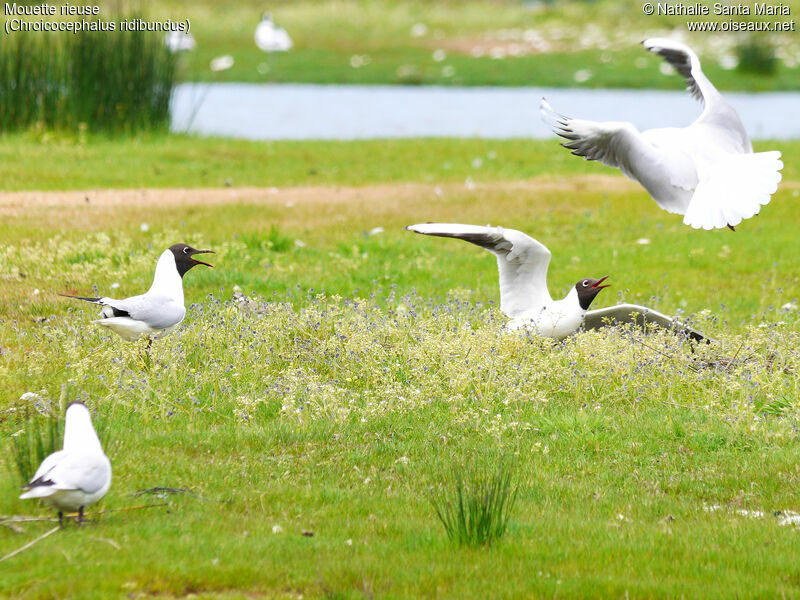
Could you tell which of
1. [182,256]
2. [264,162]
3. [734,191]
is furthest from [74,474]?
[264,162]

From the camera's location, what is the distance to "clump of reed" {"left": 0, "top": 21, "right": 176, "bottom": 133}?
1752 cm

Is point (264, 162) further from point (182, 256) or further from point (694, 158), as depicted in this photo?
point (694, 158)

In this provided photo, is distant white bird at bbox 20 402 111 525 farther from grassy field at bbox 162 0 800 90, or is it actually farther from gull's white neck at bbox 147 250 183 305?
grassy field at bbox 162 0 800 90

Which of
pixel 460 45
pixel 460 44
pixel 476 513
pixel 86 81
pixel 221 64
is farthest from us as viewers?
pixel 460 44

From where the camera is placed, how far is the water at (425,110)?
75.0ft

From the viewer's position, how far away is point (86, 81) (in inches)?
697

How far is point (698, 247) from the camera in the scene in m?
12.7

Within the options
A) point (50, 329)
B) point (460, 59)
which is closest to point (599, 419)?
point (50, 329)

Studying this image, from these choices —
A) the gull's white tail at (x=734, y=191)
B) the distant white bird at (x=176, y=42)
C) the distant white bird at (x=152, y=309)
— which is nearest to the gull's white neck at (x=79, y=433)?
the distant white bird at (x=152, y=309)

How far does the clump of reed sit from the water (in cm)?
151

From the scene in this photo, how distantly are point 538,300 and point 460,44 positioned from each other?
1130 inches

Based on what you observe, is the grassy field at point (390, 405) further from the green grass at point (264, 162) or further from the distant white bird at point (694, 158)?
the green grass at point (264, 162)

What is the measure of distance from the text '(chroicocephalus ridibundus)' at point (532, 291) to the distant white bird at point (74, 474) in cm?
356

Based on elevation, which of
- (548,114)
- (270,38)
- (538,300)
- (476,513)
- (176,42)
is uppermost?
(270,38)
